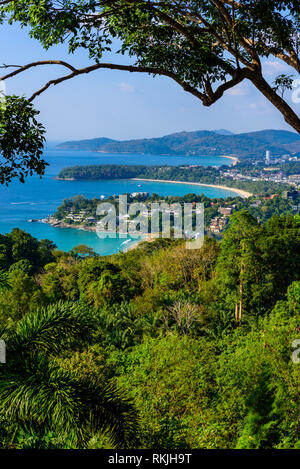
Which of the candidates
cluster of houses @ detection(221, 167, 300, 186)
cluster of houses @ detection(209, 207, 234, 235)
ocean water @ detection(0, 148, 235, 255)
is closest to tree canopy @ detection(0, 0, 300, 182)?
cluster of houses @ detection(209, 207, 234, 235)

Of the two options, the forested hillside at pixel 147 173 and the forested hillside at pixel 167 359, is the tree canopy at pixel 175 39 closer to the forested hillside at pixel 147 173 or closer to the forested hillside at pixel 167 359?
the forested hillside at pixel 167 359

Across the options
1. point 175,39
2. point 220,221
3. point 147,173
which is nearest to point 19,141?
point 175,39

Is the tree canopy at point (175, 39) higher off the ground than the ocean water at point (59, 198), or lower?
higher

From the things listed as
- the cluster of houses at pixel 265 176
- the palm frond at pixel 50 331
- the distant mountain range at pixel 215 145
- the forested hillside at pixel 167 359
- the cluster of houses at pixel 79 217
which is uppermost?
the distant mountain range at pixel 215 145

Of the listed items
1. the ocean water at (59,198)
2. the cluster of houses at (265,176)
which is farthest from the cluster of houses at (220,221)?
the cluster of houses at (265,176)

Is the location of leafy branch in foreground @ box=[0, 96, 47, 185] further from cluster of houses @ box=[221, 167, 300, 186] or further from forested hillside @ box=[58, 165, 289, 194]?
forested hillside @ box=[58, 165, 289, 194]

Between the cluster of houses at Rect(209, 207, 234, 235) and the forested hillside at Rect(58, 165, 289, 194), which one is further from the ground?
the forested hillside at Rect(58, 165, 289, 194)
